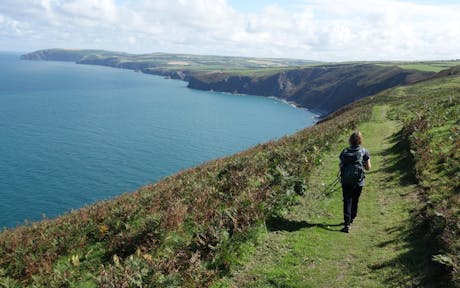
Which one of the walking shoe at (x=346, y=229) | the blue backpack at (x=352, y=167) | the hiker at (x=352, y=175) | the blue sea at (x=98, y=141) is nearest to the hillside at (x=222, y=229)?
the walking shoe at (x=346, y=229)

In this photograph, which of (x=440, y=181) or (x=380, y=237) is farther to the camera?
(x=440, y=181)

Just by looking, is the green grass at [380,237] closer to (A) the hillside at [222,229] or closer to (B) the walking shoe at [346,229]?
(A) the hillside at [222,229]

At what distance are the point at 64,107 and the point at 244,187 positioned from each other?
149305 millimetres

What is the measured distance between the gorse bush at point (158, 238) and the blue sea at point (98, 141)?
23400 millimetres

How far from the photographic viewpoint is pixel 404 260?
8.98m

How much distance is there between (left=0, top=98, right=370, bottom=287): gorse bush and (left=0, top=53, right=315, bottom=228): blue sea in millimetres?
23400

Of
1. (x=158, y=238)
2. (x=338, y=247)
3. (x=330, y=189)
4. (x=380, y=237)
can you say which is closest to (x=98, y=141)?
(x=330, y=189)

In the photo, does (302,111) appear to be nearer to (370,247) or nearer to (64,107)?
(64,107)

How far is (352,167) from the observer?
11500 mm

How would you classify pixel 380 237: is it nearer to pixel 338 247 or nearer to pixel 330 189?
pixel 338 247

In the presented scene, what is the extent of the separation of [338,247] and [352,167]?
2607mm

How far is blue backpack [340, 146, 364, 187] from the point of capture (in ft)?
37.6

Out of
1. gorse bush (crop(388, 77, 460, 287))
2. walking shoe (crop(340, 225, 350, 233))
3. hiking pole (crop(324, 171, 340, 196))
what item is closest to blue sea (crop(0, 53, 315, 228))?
hiking pole (crop(324, 171, 340, 196))

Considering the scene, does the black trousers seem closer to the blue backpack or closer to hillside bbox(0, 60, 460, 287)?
the blue backpack
